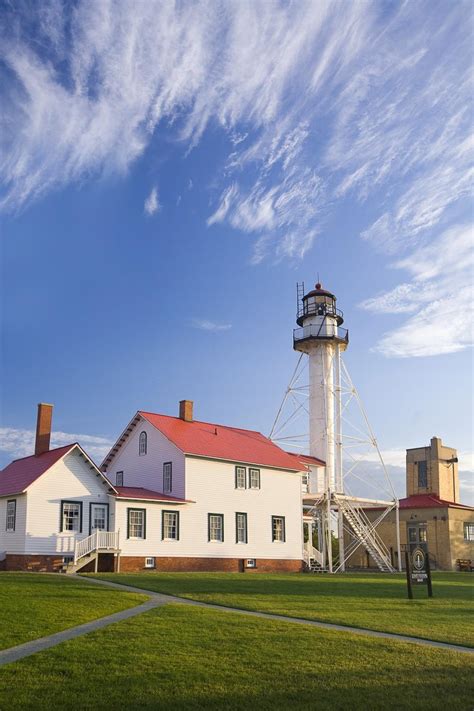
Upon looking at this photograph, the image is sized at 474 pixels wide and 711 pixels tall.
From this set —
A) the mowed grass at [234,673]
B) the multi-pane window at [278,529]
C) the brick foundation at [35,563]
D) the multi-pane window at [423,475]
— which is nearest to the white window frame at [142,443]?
the multi-pane window at [278,529]

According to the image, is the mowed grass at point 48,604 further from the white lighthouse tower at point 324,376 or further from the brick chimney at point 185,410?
the white lighthouse tower at point 324,376

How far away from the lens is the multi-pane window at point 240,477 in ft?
128

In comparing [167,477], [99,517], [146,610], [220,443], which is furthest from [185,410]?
[146,610]

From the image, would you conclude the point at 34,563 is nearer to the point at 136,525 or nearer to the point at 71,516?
the point at 71,516

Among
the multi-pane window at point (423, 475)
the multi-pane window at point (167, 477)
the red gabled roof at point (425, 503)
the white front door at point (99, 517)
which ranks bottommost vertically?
the white front door at point (99, 517)

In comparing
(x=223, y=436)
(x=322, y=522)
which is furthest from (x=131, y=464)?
(x=322, y=522)

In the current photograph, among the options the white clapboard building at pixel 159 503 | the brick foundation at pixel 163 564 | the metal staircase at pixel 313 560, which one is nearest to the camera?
the brick foundation at pixel 163 564

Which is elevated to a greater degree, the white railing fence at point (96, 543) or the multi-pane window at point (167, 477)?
the multi-pane window at point (167, 477)

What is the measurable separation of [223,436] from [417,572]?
64.7ft

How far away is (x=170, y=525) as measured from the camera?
35.5 meters

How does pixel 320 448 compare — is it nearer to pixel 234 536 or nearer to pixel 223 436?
pixel 223 436

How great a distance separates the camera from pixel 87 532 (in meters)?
32.8

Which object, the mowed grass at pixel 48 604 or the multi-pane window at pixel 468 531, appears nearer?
the mowed grass at pixel 48 604

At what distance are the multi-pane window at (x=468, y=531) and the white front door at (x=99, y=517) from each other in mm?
27372
